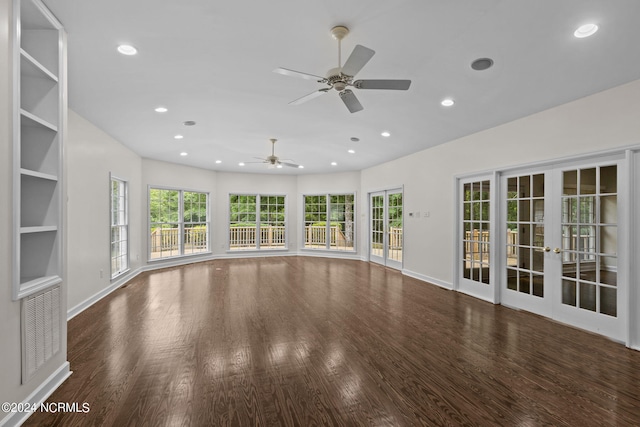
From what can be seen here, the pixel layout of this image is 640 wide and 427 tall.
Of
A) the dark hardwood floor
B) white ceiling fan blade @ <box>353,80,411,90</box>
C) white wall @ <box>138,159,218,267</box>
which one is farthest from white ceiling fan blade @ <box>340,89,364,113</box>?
white wall @ <box>138,159,218,267</box>

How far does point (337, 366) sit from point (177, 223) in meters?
6.66

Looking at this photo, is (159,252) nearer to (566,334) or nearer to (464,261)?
(464,261)

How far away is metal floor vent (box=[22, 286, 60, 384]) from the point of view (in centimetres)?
206

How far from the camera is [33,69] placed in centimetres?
227

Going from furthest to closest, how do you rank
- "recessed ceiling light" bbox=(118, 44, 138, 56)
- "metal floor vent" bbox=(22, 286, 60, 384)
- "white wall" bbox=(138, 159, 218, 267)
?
"white wall" bbox=(138, 159, 218, 267) → "recessed ceiling light" bbox=(118, 44, 138, 56) → "metal floor vent" bbox=(22, 286, 60, 384)

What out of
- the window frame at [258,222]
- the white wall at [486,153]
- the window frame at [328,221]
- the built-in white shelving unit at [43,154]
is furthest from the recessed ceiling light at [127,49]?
the window frame at [328,221]

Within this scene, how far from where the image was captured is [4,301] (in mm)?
1871

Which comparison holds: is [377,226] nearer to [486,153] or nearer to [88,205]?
[486,153]

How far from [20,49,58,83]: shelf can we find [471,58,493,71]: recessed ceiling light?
141 inches

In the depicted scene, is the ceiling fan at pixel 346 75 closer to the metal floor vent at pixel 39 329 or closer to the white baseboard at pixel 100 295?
the metal floor vent at pixel 39 329

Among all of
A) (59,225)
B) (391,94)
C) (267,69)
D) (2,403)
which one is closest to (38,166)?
(59,225)

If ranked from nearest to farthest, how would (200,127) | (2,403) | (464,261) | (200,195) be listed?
(2,403), (200,127), (464,261), (200,195)

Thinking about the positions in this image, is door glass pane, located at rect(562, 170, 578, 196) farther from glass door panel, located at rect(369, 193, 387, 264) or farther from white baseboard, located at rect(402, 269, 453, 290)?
glass door panel, located at rect(369, 193, 387, 264)

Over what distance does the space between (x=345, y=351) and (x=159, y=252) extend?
6509mm
